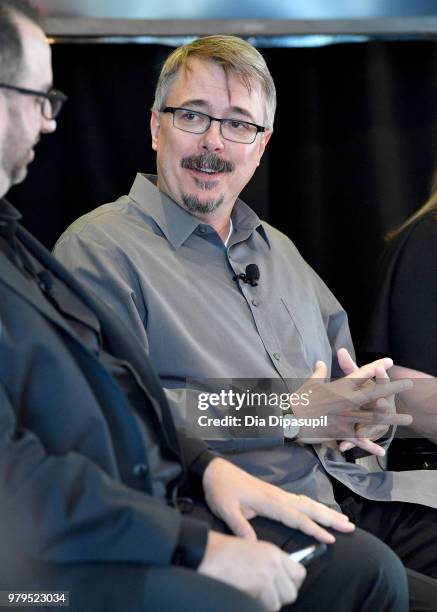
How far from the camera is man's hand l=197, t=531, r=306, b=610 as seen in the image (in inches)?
62.2

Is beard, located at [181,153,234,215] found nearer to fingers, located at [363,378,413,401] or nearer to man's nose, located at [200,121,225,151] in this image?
man's nose, located at [200,121,225,151]

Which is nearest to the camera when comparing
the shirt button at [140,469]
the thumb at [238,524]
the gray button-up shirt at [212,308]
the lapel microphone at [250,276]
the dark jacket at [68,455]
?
the dark jacket at [68,455]

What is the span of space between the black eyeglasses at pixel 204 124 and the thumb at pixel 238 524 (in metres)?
1.10

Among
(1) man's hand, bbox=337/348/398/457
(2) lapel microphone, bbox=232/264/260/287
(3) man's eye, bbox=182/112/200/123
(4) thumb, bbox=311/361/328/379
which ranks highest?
(3) man's eye, bbox=182/112/200/123

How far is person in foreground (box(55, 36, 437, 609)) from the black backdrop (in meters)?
0.60

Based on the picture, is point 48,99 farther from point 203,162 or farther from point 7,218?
point 203,162

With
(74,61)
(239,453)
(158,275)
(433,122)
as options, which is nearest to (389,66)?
(433,122)

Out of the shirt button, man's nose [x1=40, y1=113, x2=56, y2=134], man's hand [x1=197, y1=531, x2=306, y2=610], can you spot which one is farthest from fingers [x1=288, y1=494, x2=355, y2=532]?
man's nose [x1=40, y1=113, x2=56, y2=134]

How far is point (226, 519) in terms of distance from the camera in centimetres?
183

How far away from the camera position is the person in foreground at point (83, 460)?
1506 millimetres

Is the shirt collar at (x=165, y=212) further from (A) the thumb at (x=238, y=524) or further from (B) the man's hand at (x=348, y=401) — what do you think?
(A) the thumb at (x=238, y=524)

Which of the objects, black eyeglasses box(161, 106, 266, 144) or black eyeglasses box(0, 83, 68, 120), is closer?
black eyeglasses box(0, 83, 68, 120)

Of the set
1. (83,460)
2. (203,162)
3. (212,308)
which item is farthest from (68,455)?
(203,162)

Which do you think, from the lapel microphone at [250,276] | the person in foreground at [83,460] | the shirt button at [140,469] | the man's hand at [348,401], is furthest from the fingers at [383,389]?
the shirt button at [140,469]
